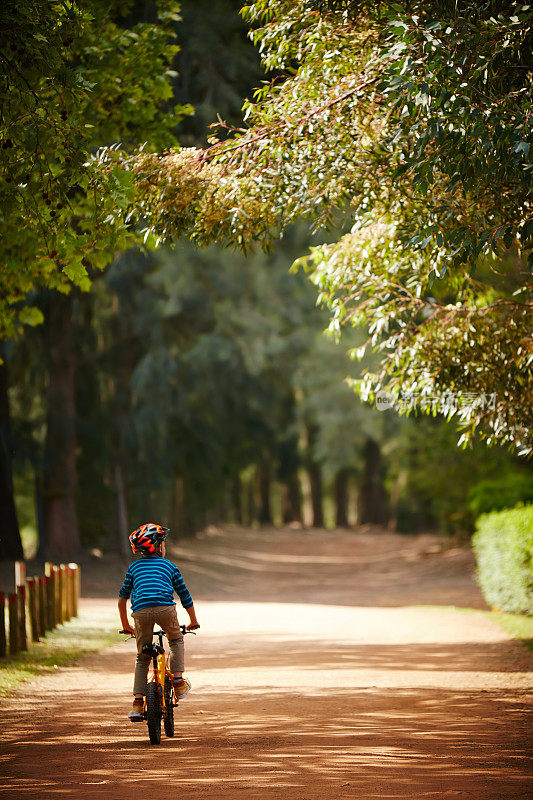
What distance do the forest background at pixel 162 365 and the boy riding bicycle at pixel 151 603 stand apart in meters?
6.00

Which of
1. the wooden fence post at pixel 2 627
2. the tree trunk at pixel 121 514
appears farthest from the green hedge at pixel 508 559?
the tree trunk at pixel 121 514

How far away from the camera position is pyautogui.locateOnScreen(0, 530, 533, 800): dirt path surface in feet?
20.7

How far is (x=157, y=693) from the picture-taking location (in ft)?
23.5

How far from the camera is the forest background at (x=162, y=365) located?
17.0 metres

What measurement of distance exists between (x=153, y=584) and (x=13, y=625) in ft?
17.3

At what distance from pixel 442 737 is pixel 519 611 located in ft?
29.8

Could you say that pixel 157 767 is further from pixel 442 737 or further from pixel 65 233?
pixel 65 233

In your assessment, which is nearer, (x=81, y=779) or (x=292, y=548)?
(x=81, y=779)

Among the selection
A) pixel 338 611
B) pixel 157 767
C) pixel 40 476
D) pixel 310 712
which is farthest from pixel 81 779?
pixel 40 476

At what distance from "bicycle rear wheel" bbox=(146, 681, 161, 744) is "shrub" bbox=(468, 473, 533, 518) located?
15.4 m

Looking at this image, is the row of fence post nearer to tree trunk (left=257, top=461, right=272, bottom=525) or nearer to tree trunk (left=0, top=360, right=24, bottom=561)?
tree trunk (left=0, top=360, right=24, bottom=561)

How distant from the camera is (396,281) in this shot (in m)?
10.9

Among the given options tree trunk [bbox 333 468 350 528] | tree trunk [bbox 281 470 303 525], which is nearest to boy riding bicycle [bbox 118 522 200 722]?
tree trunk [bbox 333 468 350 528]

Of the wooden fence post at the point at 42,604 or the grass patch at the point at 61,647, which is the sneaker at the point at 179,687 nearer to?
the grass patch at the point at 61,647
